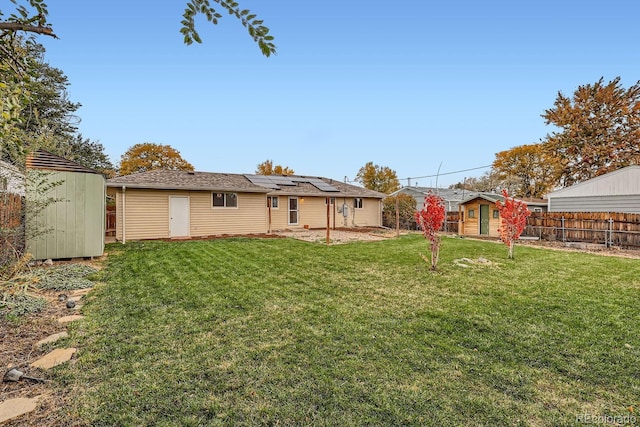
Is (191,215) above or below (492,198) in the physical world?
below

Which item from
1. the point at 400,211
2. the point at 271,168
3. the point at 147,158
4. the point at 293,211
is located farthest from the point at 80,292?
the point at 271,168

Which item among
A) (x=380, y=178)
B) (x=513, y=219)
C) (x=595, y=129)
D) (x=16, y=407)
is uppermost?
(x=595, y=129)

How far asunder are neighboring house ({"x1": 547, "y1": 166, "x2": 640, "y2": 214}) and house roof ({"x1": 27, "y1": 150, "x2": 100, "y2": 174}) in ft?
→ 63.6

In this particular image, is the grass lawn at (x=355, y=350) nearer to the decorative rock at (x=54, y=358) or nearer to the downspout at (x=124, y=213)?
the decorative rock at (x=54, y=358)

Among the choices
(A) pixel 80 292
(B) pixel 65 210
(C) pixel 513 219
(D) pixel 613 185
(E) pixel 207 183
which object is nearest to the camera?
(A) pixel 80 292

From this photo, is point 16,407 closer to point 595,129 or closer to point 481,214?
point 481,214

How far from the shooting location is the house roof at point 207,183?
12164 millimetres

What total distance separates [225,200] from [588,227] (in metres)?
15.4

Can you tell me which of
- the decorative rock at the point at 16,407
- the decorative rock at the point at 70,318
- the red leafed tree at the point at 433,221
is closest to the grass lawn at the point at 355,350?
the decorative rock at the point at 70,318

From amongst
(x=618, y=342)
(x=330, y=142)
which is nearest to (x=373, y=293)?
(x=618, y=342)

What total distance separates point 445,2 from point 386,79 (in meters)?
4.41

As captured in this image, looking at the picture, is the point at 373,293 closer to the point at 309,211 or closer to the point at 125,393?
the point at 125,393

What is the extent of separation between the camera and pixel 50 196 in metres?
6.83

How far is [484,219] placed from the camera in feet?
53.9
